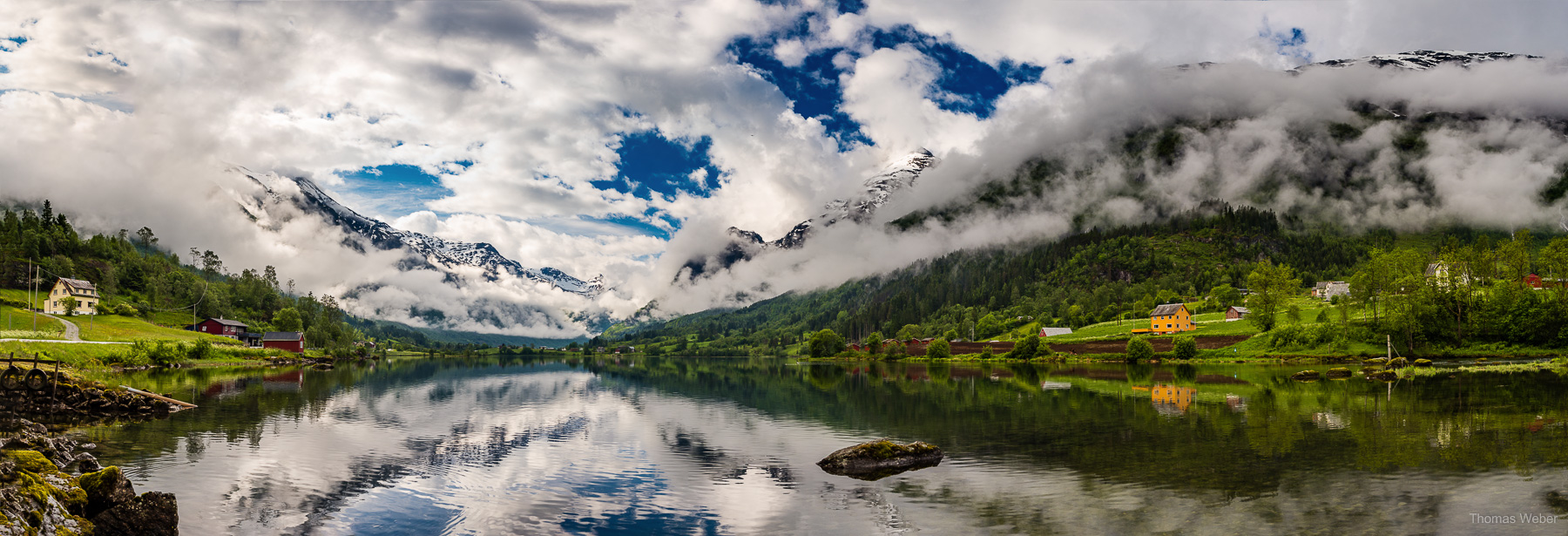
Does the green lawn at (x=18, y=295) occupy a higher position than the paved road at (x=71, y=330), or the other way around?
the green lawn at (x=18, y=295)

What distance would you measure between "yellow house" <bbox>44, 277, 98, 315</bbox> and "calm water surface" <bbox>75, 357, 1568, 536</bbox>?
13489cm

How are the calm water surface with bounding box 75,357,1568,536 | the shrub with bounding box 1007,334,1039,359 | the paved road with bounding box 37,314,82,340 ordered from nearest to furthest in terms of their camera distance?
the calm water surface with bounding box 75,357,1568,536 → the paved road with bounding box 37,314,82,340 → the shrub with bounding box 1007,334,1039,359

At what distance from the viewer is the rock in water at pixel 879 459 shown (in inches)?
1261

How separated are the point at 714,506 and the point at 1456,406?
50.5m

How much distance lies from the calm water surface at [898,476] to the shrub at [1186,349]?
77444 mm

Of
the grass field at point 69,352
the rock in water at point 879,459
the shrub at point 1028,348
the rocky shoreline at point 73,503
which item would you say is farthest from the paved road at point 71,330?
the shrub at point 1028,348

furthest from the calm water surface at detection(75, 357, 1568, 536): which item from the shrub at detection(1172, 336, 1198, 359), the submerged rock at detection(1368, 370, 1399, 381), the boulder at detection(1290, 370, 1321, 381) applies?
the shrub at detection(1172, 336, 1198, 359)

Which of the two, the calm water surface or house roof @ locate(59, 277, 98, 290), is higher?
house roof @ locate(59, 277, 98, 290)

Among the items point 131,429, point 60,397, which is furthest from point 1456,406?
point 60,397

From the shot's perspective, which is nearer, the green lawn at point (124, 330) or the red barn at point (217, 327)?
the green lawn at point (124, 330)

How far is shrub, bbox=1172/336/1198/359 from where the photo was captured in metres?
141

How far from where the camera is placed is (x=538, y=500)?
27453mm

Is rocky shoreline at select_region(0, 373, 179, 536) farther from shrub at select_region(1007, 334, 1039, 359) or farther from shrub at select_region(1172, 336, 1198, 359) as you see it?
shrub at select_region(1007, 334, 1039, 359)

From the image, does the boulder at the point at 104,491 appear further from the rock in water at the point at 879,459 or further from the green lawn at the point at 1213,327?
the green lawn at the point at 1213,327
